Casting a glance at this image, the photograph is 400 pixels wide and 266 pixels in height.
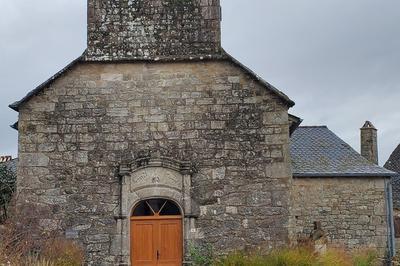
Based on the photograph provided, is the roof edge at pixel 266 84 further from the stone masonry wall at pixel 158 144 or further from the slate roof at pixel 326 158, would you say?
the slate roof at pixel 326 158

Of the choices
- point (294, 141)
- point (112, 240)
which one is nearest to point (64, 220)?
point (112, 240)

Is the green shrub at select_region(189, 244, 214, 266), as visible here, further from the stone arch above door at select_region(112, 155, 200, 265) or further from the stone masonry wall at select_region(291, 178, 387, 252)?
the stone masonry wall at select_region(291, 178, 387, 252)

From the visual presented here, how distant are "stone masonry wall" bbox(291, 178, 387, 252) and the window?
6221 millimetres

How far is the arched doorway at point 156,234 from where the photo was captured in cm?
1243

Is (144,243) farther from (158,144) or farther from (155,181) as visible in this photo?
(158,144)

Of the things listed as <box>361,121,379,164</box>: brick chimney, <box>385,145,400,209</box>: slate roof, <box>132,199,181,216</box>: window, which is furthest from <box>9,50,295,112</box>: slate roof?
<box>385,145,400,209</box>: slate roof

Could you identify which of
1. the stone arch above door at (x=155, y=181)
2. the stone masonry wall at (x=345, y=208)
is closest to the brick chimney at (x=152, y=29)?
the stone arch above door at (x=155, y=181)

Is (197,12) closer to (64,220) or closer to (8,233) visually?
(64,220)

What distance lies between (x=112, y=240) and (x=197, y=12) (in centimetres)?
553

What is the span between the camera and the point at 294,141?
20453 millimetres

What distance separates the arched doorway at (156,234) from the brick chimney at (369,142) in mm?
12737

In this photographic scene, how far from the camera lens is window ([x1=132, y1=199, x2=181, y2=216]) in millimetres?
12633

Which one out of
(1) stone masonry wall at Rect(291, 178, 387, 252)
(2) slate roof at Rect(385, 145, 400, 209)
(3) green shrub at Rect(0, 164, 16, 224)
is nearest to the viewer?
(3) green shrub at Rect(0, 164, 16, 224)

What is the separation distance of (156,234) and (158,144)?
1981 mm
